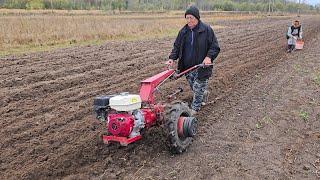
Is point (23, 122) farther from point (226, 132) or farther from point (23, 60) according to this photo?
point (23, 60)

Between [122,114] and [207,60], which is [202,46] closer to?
[207,60]

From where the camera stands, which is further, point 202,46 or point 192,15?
point 202,46

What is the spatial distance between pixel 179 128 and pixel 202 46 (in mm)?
1784

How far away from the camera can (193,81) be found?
723cm

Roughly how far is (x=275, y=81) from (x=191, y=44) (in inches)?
166

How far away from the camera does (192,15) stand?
246 inches

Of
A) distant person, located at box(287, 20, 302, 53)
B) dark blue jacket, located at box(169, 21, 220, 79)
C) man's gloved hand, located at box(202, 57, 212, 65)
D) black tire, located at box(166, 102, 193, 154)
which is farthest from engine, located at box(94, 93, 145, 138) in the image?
distant person, located at box(287, 20, 302, 53)

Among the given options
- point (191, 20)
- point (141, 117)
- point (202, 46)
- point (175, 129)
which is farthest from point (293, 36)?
point (141, 117)

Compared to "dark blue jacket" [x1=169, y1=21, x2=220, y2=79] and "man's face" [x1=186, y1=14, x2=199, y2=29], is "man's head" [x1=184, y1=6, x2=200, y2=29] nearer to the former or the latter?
"man's face" [x1=186, y1=14, x2=199, y2=29]

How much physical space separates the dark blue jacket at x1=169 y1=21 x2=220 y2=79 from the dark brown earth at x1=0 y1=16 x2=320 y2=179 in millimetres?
954

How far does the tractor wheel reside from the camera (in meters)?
5.24

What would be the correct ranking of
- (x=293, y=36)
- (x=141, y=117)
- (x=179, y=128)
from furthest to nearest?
(x=293, y=36) < (x=179, y=128) < (x=141, y=117)

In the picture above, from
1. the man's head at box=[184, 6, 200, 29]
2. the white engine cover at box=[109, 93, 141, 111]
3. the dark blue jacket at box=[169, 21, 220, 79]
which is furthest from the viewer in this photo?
the dark blue jacket at box=[169, 21, 220, 79]

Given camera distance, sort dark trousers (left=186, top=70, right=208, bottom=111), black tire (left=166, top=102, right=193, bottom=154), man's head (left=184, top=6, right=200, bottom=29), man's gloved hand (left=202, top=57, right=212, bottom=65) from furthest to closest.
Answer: dark trousers (left=186, top=70, right=208, bottom=111) → man's gloved hand (left=202, top=57, right=212, bottom=65) → man's head (left=184, top=6, right=200, bottom=29) → black tire (left=166, top=102, right=193, bottom=154)
